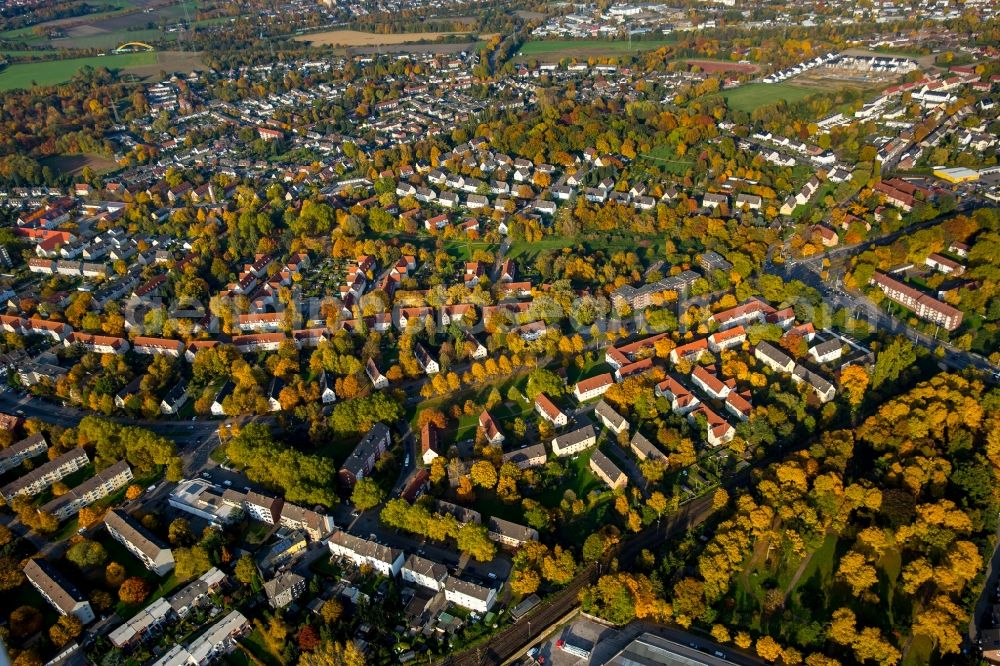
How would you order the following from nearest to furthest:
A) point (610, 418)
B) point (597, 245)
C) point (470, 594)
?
1. point (470, 594)
2. point (610, 418)
3. point (597, 245)

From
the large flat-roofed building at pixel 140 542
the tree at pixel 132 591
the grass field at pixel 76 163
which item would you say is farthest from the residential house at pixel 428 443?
the grass field at pixel 76 163

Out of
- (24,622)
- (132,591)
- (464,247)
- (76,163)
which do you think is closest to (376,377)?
(132,591)

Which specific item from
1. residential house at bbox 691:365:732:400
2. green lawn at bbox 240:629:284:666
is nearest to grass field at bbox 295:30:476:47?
residential house at bbox 691:365:732:400

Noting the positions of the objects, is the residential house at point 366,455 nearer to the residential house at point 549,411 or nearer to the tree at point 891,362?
the residential house at point 549,411

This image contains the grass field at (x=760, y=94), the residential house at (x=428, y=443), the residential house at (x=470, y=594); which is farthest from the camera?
the grass field at (x=760, y=94)

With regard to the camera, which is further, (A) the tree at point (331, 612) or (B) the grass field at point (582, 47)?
(B) the grass field at point (582, 47)

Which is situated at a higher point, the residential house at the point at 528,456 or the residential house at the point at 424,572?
the residential house at the point at 528,456

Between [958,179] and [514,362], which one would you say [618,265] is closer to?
[514,362]

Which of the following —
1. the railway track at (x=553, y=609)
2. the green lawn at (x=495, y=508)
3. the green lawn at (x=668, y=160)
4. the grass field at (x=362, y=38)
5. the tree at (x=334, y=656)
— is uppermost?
the grass field at (x=362, y=38)

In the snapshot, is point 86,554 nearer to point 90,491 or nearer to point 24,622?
point 24,622
